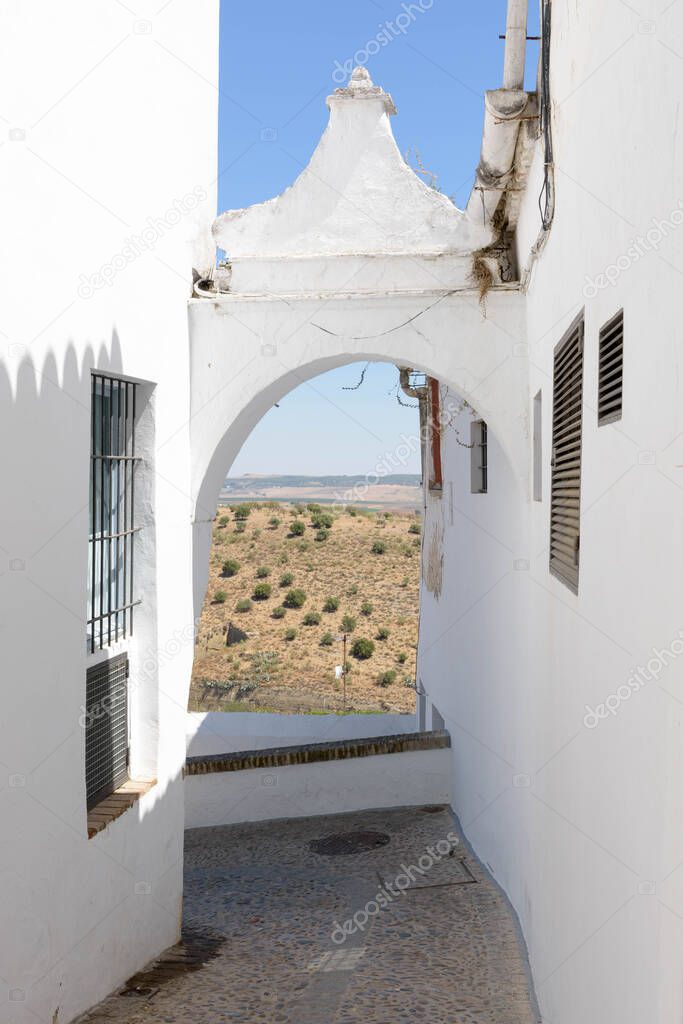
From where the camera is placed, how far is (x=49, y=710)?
4.44 meters

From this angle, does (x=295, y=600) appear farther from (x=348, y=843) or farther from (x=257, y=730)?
(x=348, y=843)

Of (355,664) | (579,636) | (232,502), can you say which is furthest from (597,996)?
(232,502)

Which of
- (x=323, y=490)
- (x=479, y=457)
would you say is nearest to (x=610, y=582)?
(x=479, y=457)

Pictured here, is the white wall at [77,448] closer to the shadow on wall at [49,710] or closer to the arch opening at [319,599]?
the shadow on wall at [49,710]

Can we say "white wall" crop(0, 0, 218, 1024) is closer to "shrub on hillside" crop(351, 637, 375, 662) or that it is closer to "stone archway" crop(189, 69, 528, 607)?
"stone archway" crop(189, 69, 528, 607)

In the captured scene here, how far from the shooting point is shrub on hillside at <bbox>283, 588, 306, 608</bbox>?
99.9 ft

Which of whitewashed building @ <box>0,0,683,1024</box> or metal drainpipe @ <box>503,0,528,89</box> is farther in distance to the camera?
metal drainpipe @ <box>503,0,528,89</box>

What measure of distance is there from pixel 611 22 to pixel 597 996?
312cm

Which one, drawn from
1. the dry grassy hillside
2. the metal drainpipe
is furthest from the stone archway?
the dry grassy hillside

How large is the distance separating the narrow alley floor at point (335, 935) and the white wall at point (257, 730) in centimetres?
155

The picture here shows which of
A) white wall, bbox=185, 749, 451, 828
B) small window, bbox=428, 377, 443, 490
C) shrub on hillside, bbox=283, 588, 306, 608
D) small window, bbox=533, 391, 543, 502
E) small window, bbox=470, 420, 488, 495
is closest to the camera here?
small window, bbox=533, 391, 543, 502

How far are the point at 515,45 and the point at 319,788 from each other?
22.5 feet

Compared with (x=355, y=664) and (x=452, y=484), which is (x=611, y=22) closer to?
(x=452, y=484)

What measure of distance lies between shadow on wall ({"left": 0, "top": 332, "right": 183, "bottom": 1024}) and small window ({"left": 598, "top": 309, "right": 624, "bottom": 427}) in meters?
2.39
